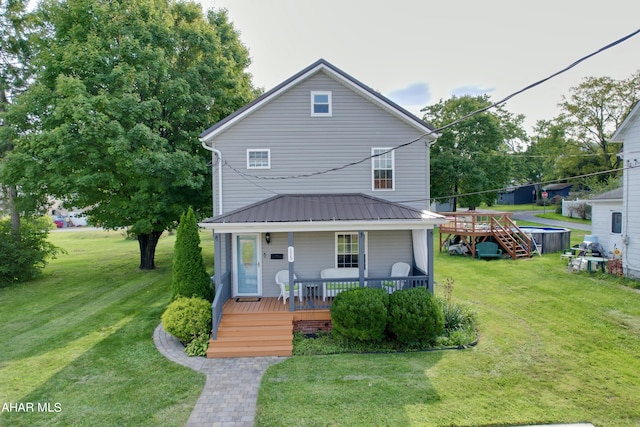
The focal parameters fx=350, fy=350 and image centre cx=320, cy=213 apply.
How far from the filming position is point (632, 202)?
14383 mm

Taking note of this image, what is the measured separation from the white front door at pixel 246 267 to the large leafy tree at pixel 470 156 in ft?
87.4

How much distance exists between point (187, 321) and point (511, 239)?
62.0 ft

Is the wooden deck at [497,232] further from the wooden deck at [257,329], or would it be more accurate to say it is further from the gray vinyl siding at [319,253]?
the wooden deck at [257,329]

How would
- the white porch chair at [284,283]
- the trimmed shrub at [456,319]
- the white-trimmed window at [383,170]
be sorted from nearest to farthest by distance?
1. the trimmed shrub at [456,319]
2. the white porch chair at [284,283]
3. the white-trimmed window at [383,170]

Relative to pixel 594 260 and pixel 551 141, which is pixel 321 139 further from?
pixel 551 141

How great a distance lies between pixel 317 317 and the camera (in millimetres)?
10102

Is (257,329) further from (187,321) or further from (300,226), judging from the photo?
(300,226)


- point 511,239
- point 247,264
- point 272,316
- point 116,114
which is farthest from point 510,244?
point 116,114

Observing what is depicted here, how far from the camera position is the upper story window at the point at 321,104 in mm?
12281

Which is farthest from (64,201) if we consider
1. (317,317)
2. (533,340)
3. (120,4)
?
(533,340)

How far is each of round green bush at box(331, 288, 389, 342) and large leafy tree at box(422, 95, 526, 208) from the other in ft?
91.0

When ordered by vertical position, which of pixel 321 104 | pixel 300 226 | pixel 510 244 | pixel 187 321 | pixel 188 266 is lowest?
pixel 187 321

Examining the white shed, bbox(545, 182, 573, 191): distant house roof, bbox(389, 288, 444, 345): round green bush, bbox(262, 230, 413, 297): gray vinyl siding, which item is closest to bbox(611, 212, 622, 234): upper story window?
the white shed

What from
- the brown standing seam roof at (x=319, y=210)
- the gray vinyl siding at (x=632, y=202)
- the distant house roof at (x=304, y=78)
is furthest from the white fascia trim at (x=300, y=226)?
the gray vinyl siding at (x=632, y=202)
